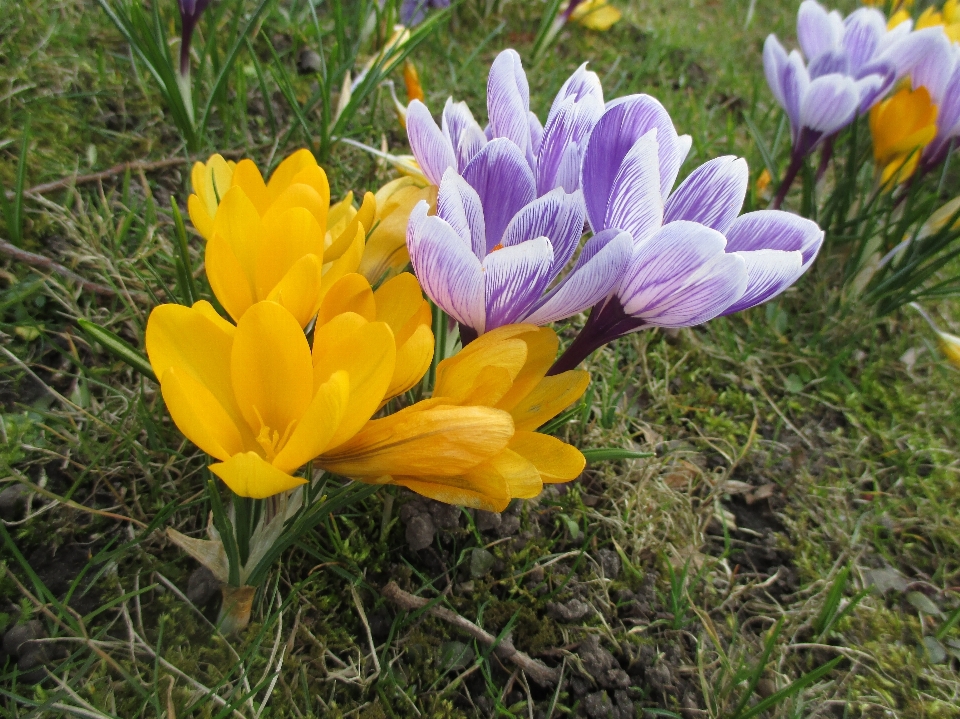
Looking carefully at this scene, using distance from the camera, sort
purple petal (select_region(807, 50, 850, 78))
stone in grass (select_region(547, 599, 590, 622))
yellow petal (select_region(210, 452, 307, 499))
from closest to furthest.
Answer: yellow petal (select_region(210, 452, 307, 499)) < stone in grass (select_region(547, 599, 590, 622)) < purple petal (select_region(807, 50, 850, 78))

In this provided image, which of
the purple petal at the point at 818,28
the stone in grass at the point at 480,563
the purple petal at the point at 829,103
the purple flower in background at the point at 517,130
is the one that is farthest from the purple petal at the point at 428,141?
the purple petal at the point at 818,28

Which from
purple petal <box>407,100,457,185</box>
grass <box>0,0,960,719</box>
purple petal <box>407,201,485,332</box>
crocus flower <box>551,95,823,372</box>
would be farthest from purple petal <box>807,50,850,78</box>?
purple petal <box>407,201,485,332</box>

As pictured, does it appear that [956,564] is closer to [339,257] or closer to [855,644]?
[855,644]

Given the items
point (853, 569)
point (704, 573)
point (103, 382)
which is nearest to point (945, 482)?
point (853, 569)

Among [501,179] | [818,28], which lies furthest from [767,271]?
[818,28]

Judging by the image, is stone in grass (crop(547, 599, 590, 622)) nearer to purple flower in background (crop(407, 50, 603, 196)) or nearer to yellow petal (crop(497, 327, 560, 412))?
yellow petal (crop(497, 327, 560, 412))

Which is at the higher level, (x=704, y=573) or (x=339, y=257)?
(x=339, y=257)

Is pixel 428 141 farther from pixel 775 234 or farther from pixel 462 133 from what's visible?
pixel 775 234
